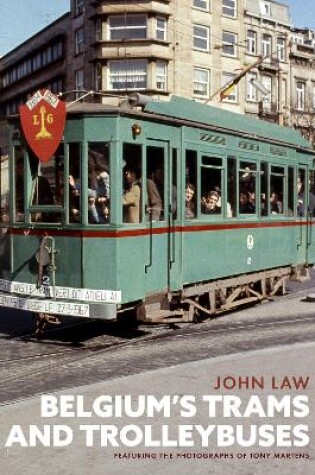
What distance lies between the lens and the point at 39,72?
49.4 meters

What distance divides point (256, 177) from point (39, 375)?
21.4 ft

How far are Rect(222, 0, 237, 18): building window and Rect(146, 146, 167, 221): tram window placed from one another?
34.4 m

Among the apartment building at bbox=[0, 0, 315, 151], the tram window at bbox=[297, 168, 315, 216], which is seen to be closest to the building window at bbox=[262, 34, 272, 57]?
the apartment building at bbox=[0, 0, 315, 151]

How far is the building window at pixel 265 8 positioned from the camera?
46078 mm

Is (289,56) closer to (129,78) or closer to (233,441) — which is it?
(129,78)

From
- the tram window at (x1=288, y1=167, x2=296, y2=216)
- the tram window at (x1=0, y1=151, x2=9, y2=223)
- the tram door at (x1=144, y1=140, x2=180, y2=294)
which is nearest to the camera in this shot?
the tram door at (x1=144, y1=140, x2=180, y2=294)

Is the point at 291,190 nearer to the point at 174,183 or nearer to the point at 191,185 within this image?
the point at 191,185

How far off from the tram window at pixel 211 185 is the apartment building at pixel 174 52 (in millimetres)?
20286

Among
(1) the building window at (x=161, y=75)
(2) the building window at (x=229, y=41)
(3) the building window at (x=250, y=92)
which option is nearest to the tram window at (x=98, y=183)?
(1) the building window at (x=161, y=75)

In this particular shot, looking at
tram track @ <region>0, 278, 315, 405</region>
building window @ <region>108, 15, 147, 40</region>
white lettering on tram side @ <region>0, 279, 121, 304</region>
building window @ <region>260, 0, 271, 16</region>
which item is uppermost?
building window @ <region>260, 0, 271, 16</region>

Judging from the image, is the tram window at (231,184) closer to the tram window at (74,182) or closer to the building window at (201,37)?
the tram window at (74,182)

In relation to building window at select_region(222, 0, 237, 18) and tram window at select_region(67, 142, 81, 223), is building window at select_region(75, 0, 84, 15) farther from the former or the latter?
tram window at select_region(67, 142, 81, 223)

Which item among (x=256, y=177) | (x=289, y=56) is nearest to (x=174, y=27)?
(x=289, y=56)

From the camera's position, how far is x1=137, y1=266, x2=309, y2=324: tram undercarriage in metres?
10.3
